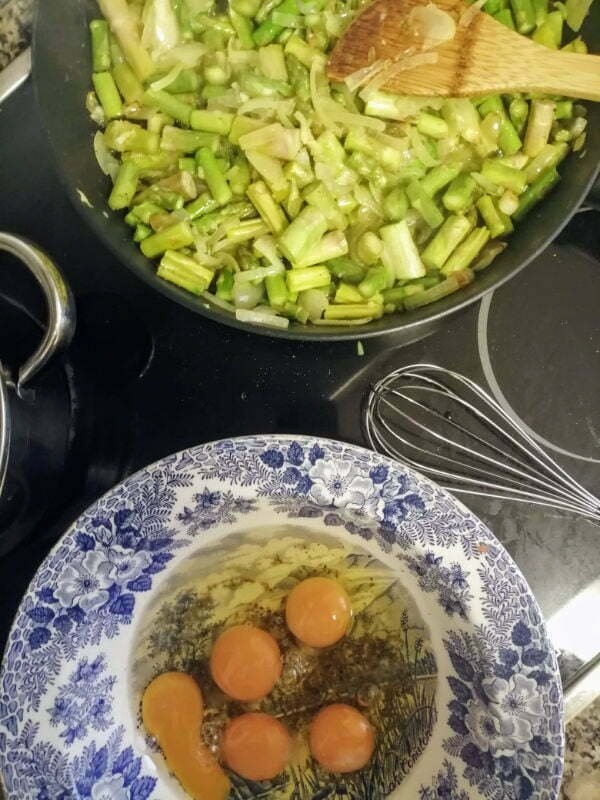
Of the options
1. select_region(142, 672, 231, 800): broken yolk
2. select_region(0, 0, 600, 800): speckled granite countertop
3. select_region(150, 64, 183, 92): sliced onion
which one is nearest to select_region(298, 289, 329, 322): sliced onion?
select_region(150, 64, 183, 92): sliced onion

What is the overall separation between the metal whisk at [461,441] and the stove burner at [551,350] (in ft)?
0.12

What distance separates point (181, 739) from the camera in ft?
3.68

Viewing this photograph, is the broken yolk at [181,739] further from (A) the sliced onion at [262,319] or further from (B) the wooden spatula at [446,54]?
(B) the wooden spatula at [446,54]

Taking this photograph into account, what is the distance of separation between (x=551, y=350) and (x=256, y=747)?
800mm

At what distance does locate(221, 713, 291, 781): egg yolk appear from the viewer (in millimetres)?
1115

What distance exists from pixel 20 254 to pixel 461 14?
781 millimetres

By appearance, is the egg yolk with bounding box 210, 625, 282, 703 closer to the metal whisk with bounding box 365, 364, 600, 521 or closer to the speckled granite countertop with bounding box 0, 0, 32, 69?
the metal whisk with bounding box 365, 364, 600, 521

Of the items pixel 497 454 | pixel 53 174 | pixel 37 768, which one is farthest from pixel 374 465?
pixel 53 174

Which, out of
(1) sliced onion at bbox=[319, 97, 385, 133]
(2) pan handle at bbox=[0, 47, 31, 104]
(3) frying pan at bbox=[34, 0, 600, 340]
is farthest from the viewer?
(2) pan handle at bbox=[0, 47, 31, 104]

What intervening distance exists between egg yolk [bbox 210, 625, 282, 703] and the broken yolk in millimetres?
68

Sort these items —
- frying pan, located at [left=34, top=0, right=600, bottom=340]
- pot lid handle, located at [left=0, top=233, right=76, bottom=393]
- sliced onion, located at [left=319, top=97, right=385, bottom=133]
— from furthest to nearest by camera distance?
sliced onion, located at [left=319, top=97, right=385, bottom=133] < frying pan, located at [left=34, top=0, right=600, bottom=340] < pot lid handle, located at [left=0, top=233, right=76, bottom=393]

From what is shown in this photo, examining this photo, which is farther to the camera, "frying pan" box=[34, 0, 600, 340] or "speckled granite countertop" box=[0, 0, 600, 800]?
"speckled granite countertop" box=[0, 0, 600, 800]

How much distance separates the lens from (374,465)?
1024 mm

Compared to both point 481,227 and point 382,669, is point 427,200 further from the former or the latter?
point 382,669
